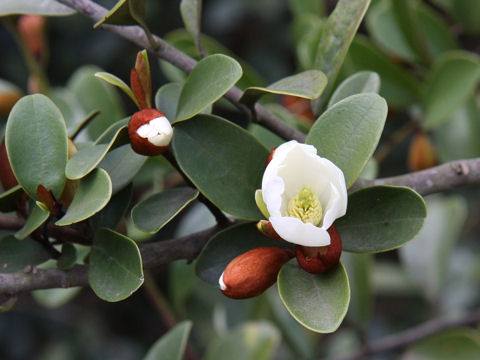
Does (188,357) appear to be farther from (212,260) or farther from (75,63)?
(75,63)

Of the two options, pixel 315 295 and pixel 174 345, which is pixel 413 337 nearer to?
pixel 174 345

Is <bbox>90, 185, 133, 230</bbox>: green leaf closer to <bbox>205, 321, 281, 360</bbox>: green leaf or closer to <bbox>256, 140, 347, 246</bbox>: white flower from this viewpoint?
<bbox>256, 140, 347, 246</bbox>: white flower

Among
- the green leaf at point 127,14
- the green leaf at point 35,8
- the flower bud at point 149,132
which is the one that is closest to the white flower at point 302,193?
the flower bud at point 149,132

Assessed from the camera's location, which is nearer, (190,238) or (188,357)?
(190,238)

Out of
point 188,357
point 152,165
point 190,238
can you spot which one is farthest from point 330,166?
point 188,357

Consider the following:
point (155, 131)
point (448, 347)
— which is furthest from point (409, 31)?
point (155, 131)

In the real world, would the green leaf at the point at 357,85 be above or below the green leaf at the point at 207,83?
below

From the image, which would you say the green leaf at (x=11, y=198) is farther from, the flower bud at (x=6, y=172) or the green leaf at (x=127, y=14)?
the green leaf at (x=127, y=14)
